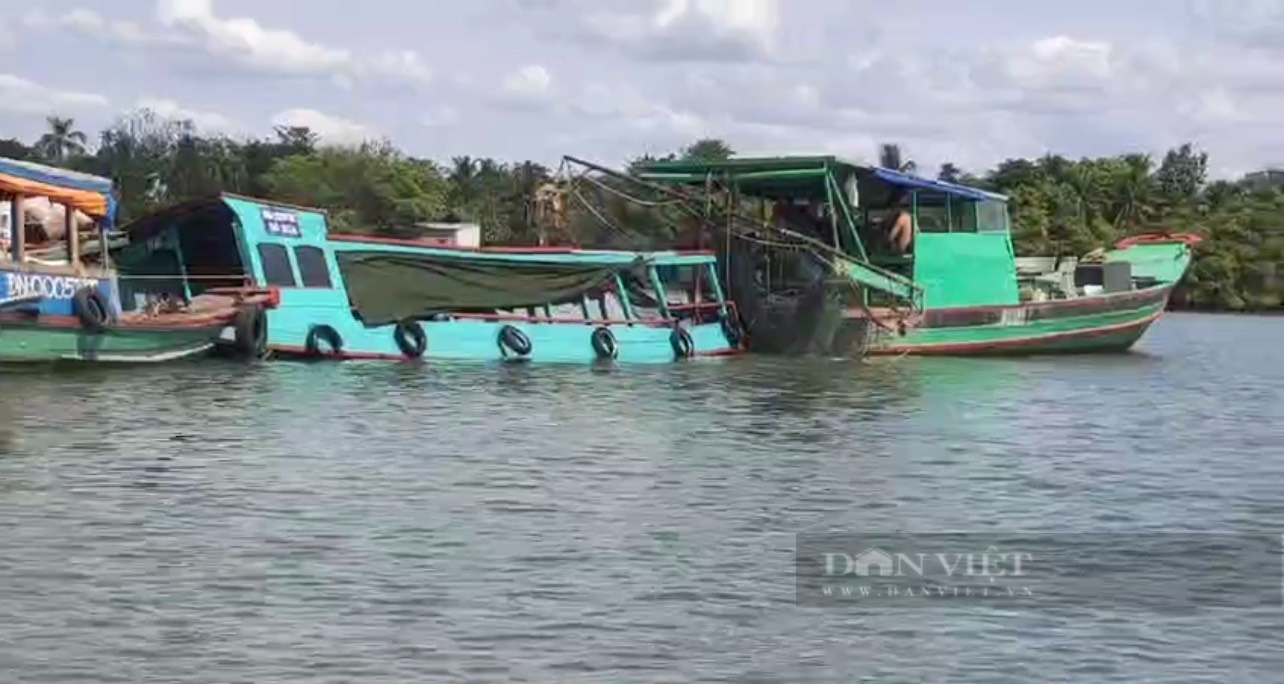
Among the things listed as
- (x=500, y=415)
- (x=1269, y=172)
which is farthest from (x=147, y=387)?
(x=1269, y=172)

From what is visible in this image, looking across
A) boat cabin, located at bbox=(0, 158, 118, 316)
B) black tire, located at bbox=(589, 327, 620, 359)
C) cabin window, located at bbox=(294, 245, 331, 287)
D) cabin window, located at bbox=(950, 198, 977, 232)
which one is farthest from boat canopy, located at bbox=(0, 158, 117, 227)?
cabin window, located at bbox=(950, 198, 977, 232)

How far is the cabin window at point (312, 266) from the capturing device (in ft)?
81.3

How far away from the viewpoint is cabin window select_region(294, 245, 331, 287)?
24.8 metres

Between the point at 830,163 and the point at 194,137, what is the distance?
52.6 metres

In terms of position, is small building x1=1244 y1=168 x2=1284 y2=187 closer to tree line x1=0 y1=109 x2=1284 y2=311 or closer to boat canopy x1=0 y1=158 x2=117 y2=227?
tree line x1=0 y1=109 x2=1284 y2=311

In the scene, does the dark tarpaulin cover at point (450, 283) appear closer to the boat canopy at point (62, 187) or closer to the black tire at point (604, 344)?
the black tire at point (604, 344)

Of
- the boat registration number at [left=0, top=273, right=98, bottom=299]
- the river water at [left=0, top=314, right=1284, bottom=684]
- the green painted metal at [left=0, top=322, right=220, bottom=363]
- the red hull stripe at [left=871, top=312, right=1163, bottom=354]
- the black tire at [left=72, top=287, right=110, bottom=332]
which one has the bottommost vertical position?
the river water at [left=0, top=314, right=1284, bottom=684]

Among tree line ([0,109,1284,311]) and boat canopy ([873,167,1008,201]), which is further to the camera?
tree line ([0,109,1284,311])

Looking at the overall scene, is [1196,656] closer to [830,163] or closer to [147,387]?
[147,387]

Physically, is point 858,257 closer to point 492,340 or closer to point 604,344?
point 604,344

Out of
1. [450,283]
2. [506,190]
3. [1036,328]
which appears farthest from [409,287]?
[506,190]

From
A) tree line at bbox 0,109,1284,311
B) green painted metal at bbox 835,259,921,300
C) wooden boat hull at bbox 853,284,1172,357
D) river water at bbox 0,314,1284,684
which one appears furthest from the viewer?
tree line at bbox 0,109,1284,311

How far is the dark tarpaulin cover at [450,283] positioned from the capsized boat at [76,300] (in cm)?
183

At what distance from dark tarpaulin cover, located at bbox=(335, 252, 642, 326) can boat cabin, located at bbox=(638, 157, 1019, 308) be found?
2.79m
